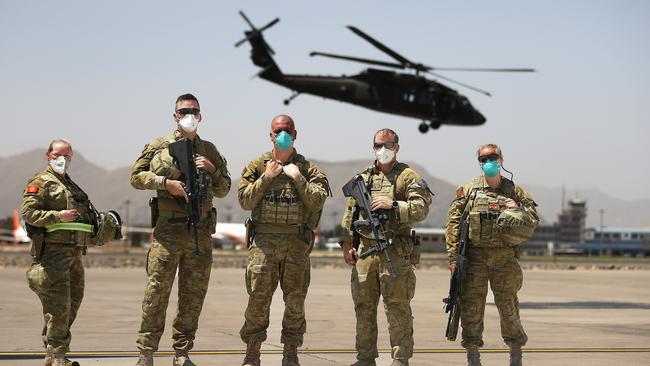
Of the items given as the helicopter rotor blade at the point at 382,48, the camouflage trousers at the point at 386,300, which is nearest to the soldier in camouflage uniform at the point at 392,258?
the camouflage trousers at the point at 386,300

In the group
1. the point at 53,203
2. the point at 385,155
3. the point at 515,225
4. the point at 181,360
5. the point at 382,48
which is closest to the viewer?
the point at 53,203

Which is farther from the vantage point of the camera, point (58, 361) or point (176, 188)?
point (176, 188)

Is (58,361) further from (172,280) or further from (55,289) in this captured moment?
(172,280)

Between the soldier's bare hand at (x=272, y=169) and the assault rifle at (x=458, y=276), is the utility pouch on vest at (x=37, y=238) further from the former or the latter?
the assault rifle at (x=458, y=276)

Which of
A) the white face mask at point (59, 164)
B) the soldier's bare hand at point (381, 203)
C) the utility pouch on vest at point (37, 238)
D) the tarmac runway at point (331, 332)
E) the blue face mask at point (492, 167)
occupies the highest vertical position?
the blue face mask at point (492, 167)

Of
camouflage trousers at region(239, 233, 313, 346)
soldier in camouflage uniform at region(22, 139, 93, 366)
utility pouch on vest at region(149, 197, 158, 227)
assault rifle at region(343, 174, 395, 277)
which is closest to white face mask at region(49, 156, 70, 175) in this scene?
soldier in camouflage uniform at region(22, 139, 93, 366)

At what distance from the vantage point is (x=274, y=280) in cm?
840

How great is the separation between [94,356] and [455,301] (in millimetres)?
3679

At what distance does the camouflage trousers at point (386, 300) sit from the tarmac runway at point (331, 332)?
749 mm

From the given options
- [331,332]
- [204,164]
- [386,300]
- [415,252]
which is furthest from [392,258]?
[331,332]

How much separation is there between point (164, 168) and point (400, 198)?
2.21 meters

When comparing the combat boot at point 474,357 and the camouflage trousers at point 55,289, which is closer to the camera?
the camouflage trousers at point 55,289

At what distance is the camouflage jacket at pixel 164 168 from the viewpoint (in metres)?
8.15

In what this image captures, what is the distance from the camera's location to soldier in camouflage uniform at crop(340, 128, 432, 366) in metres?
8.36
